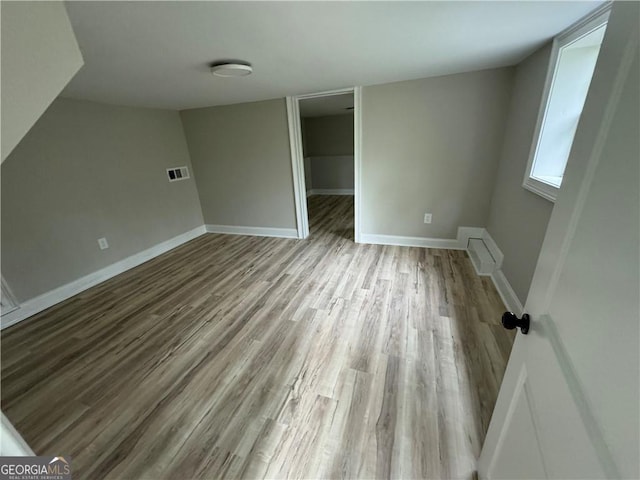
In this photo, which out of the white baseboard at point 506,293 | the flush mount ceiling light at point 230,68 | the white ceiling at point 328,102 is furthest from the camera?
the white ceiling at point 328,102

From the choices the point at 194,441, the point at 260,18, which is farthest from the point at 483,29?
the point at 194,441

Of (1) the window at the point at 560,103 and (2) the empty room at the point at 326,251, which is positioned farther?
(1) the window at the point at 560,103

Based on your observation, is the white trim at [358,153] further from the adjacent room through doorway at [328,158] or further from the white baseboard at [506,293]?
the adjacent room through doorway at [328,158]

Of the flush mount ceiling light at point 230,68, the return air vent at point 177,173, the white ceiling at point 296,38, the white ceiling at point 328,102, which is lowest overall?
the return air vent at point 177,173

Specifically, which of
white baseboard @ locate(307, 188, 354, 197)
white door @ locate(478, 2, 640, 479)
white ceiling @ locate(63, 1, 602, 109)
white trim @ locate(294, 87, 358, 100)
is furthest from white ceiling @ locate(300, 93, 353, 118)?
white door @ locate(478, 2, 640, 479)

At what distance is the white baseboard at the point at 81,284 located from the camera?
2.31m

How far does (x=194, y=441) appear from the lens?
1.28 metres

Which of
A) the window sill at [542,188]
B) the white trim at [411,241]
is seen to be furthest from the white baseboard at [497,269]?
the window sill at [542,188]

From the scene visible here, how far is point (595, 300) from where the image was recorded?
47 cm

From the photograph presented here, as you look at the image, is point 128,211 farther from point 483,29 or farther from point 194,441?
point 483,29

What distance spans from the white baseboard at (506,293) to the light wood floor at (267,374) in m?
0.08

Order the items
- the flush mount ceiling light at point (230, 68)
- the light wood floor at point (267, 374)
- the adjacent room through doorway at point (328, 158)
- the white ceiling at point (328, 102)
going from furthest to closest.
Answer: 1. the adjacent room through doorway at point (328, 158)
2. the white ceiling at point (328, 102)
3. the flush mount ceiling light at point (230, 68)
4. the light wood floor at point (267, 374)

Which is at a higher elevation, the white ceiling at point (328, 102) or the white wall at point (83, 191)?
the white ceiling at point (328, 102)

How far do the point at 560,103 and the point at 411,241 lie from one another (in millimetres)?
1922
